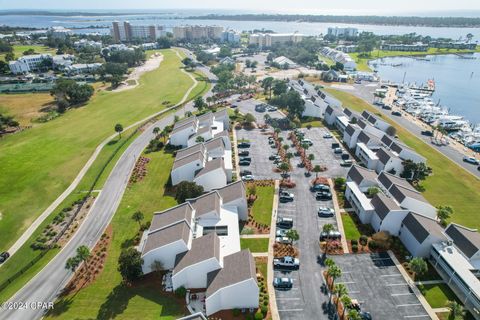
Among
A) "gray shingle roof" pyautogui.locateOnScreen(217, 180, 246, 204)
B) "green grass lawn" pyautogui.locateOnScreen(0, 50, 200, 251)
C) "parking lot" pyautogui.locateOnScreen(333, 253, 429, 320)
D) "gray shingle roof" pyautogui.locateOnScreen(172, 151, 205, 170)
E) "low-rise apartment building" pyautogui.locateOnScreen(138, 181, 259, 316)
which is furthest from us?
"gray shingle roof" pyautogui.locateOnScreen(172, 151, 205, 170)

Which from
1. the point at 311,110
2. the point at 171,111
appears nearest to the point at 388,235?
the point at 311,110

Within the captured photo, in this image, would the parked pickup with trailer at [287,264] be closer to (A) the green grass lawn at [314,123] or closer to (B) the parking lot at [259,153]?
(B) the parking lot at [259,153]

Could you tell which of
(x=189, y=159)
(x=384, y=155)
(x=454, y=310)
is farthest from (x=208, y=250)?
(x=384, y=155)

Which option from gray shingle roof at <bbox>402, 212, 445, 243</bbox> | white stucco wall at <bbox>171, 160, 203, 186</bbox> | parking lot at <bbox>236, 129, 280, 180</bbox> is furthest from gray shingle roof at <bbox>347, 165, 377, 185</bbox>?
white stucco wall at <bbox>171, 160, 203, 186</bbox>

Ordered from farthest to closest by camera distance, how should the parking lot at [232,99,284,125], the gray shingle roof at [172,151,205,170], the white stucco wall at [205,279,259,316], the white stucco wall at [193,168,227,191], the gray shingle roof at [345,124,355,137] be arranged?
the parking lot at [232,99,284,125]
the gray shingle roof at [345,124,355,137]
the gray shingle roof at [172,151,205,170]
the white stucco wall at [193,168,227,191]
the white stucco wall at [205,279,259,316]

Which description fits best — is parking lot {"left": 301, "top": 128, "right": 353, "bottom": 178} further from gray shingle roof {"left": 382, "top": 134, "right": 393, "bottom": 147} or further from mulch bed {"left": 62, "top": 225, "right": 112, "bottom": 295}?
mulch bed {"left": 62, "top": 225, "right": 112, "bottom": 295}

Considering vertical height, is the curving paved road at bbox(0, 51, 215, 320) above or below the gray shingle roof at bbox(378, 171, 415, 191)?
below
